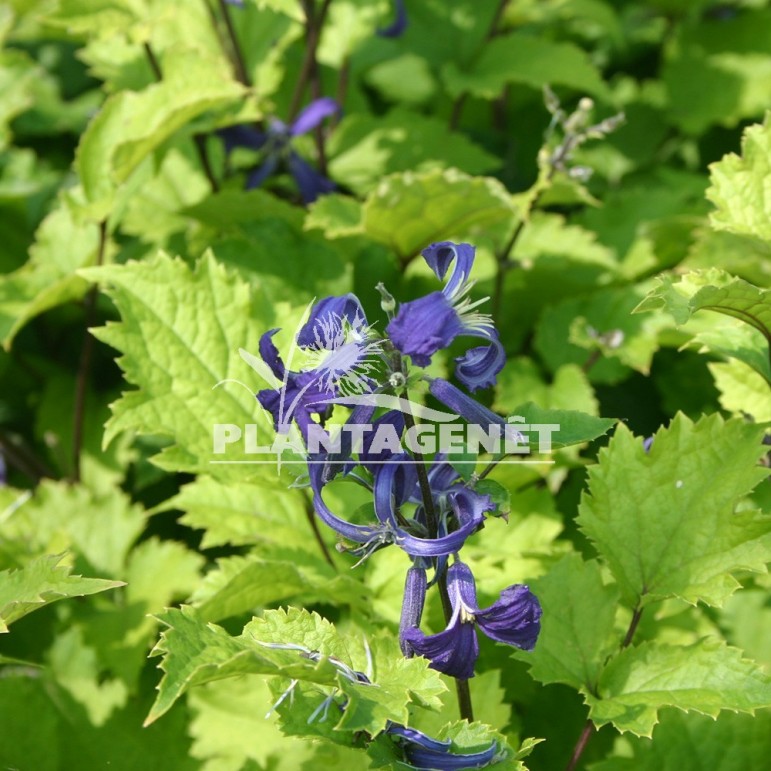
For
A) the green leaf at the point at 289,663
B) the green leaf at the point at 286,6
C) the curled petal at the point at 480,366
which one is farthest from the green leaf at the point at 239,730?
the green leaf at the point at 286,6

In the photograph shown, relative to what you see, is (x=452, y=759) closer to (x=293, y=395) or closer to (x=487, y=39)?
(x=293, y=395)

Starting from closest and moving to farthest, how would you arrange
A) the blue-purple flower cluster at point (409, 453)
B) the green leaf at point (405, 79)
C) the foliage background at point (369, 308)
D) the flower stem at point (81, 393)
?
the blue-purple flower cluster at point (409, 453)
the foliage background at point (369, 308)
the flower stem at point (81, 393)
the green leaf at point (405, 79)

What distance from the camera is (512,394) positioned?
2.88 m

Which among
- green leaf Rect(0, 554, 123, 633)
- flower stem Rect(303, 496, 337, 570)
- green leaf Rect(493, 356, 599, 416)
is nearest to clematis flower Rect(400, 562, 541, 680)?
green leaf Rect(0, 554, 123, 633)

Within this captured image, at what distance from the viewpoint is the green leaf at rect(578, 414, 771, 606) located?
1.87 meters

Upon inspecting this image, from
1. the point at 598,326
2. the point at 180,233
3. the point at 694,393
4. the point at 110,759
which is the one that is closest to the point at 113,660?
the point at 110,759

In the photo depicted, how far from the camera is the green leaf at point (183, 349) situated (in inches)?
85.9

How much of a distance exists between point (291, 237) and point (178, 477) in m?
0.95

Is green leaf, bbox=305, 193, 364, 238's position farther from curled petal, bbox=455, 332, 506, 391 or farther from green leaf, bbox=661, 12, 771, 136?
green leaf, bbox=661, 12, 771, 136

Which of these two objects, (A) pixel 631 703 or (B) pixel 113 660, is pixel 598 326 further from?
(B) pixel 113 660

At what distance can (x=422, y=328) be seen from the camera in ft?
4.38

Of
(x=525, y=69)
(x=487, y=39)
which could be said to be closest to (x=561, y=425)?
(x=525, y=69)

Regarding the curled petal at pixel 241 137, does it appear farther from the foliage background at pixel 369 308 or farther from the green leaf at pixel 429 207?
the green leaf at pixel 429 207

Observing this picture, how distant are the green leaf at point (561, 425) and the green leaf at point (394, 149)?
196 centimetres
